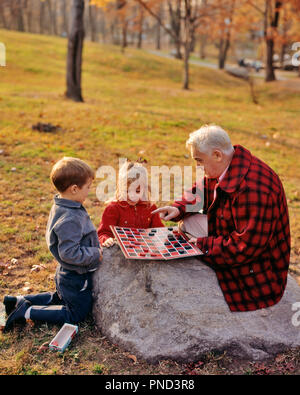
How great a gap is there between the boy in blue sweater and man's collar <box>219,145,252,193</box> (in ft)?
3.74

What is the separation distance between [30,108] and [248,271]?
32.2 ft

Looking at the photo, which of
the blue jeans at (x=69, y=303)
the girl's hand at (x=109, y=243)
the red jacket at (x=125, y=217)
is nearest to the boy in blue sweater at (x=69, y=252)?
the blue jeans at (x=69, y=303)

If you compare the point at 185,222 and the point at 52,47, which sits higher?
the point at 52,47

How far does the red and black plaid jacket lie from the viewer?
9.74ft

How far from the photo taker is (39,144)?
8.20 meters

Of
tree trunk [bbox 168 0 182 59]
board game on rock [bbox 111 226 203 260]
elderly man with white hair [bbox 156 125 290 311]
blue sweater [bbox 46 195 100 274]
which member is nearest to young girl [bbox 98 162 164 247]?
board game on rock [bbox 111 226 203 260]

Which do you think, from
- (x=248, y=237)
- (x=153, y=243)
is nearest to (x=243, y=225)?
(x=248, y=237)

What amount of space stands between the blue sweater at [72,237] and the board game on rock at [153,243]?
267 mm

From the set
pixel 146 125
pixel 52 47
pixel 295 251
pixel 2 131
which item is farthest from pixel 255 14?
pixel 295 251

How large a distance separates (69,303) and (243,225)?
5.47 feet

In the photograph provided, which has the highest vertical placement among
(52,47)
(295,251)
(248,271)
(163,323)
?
(52,47)

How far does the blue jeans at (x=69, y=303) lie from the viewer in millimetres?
3324
